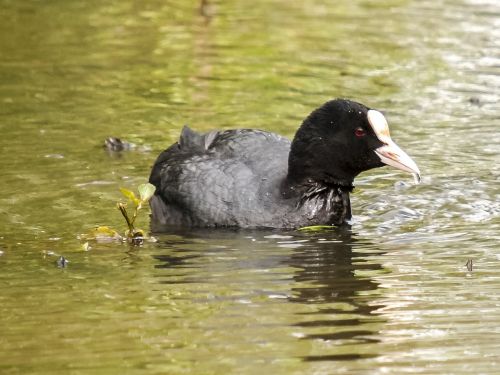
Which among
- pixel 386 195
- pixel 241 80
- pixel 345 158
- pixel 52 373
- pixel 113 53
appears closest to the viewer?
pixel 52 373

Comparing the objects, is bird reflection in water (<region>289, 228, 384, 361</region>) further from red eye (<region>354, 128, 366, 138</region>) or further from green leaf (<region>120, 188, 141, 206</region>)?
green leaf (<region>120, 188, 141, 206</region>)

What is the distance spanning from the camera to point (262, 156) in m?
7.77

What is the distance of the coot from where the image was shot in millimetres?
7434

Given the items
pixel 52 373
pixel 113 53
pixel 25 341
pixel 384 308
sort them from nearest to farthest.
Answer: pixel 52 373 → pixel 25 341 → pixel 384 308 → pixel 113 53

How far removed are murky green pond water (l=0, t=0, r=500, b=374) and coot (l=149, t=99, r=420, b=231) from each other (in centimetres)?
14

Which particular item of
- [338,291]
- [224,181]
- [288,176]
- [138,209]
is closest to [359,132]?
[288,176]

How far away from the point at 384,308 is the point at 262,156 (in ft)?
7.36

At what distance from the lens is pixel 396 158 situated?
727 cm

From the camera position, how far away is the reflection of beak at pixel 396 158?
283 inches

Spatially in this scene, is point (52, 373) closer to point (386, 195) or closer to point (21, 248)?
point (21, 248)

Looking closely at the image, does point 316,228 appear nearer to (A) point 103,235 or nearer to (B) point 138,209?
(B) point 138,209

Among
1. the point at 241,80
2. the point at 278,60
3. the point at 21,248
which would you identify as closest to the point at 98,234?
the point at 21,248

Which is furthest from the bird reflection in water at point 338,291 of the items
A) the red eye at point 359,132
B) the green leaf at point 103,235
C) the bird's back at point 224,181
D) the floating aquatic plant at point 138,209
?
the green leaf at point 103,235

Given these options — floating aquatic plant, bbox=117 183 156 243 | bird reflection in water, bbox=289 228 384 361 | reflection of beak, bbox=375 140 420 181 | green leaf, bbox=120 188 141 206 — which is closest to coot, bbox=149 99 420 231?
reflection of beak, bbox=375 140 420 181
